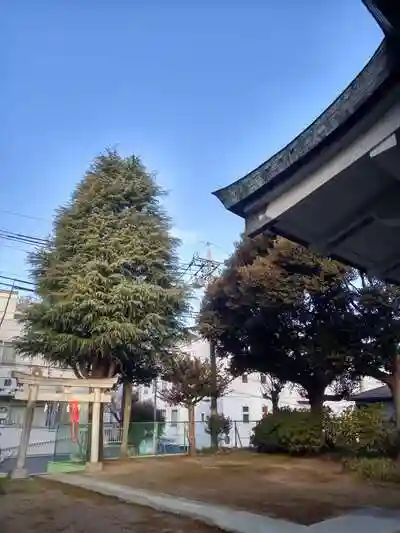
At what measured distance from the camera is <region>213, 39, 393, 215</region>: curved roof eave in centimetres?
244

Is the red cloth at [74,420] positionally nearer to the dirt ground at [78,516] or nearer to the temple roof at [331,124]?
the dirt ground at [78,516]

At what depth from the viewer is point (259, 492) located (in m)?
7.39

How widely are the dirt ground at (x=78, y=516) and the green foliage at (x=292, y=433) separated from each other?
7.55 meters

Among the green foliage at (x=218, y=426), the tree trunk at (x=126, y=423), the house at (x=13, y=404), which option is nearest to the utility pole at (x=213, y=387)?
the green foliage at (x=218, y=426)

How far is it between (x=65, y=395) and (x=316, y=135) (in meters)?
10.2

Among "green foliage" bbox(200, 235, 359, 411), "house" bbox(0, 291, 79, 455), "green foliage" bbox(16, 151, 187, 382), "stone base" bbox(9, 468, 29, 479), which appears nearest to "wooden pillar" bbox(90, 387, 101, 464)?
"stone base" bbox(9, 468, 29, 479)

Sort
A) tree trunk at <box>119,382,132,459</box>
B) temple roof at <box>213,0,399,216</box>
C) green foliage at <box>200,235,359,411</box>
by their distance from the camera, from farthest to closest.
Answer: tree trunk at <box>119,382,132,459</box> → green foliage at <box>200,235,359,411</box> → temple roof at <box>213,0,399,216</box>

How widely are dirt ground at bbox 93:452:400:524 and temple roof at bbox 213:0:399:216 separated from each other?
4025 mm

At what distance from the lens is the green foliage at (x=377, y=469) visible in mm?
8852

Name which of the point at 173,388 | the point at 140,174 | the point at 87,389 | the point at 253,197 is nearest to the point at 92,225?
the point at 140,174

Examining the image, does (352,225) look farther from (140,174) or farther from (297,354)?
(140,174)

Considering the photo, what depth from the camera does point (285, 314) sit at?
1335 cm

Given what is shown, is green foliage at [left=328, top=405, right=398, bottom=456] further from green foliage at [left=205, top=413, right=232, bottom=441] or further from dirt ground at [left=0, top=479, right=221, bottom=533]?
dirt ground at [left=0, top=479, right=221, bottom=533]

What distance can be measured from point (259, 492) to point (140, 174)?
37.2ft
